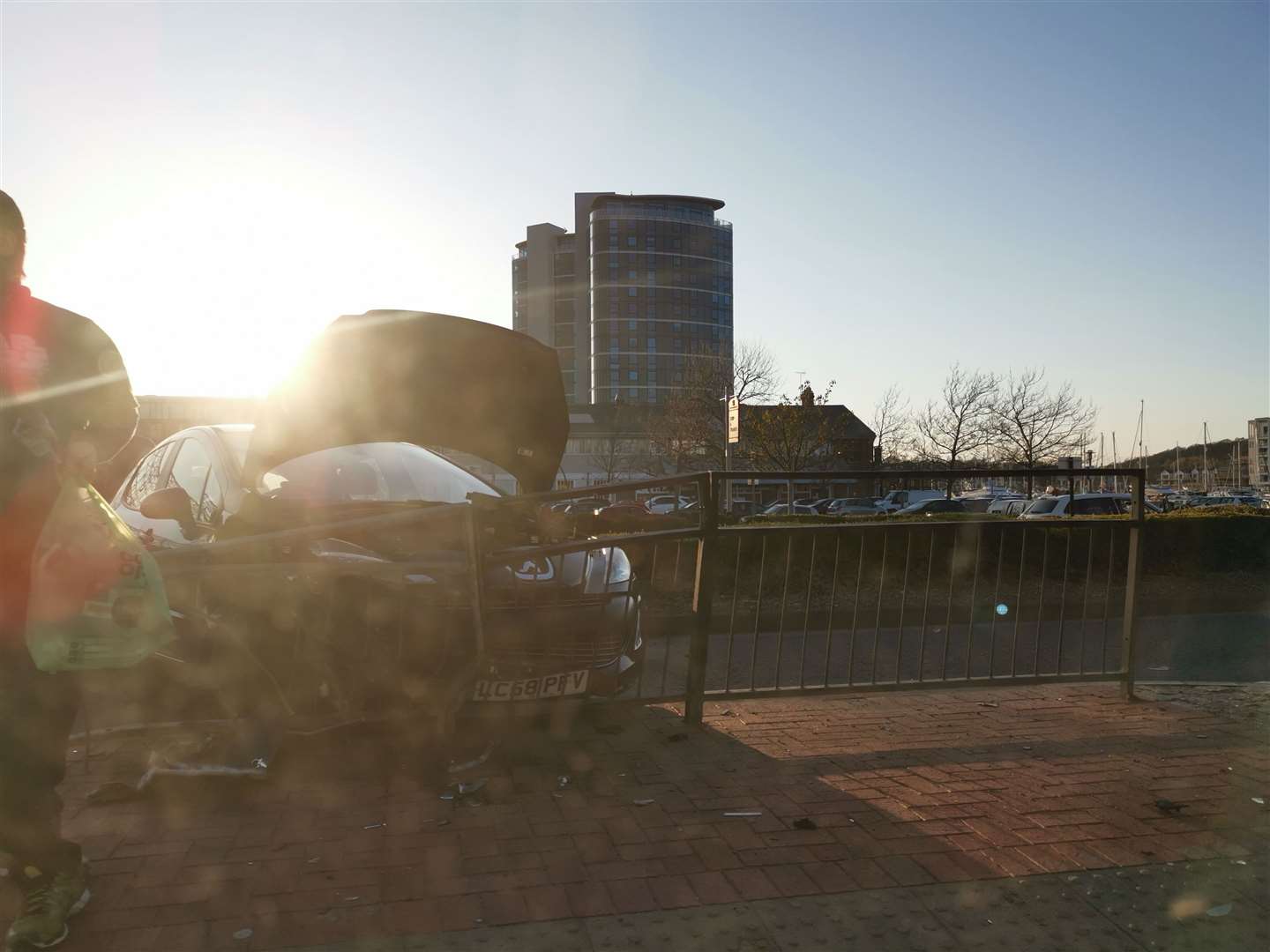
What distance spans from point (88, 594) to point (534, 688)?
7.69 ft

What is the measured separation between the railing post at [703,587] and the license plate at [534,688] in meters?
0.70

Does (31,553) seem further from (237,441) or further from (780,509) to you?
(780,509)

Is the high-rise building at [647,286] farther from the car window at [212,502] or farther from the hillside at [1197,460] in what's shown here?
the car window at [212,502]

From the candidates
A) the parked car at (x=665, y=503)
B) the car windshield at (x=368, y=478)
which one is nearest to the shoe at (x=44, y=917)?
the car windshield at (x=368, y=478)

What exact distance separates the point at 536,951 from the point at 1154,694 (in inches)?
200

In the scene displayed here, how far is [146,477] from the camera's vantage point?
23.4ft

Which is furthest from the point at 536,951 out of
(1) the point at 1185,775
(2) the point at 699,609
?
(1) the point at 1185,775

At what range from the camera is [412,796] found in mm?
4461

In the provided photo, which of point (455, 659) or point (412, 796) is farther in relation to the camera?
point (455, 659)

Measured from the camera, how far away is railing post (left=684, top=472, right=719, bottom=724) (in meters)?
5.46

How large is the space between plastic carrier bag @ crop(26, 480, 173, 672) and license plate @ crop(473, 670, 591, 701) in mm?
1871

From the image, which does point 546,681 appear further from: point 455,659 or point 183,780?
point 183,780

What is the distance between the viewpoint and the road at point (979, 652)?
8.16 m

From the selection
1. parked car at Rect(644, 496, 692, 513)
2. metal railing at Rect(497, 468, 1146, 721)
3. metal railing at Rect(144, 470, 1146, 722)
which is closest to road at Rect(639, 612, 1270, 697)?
metal railing at Rect(497, 468, 1146, 721)
